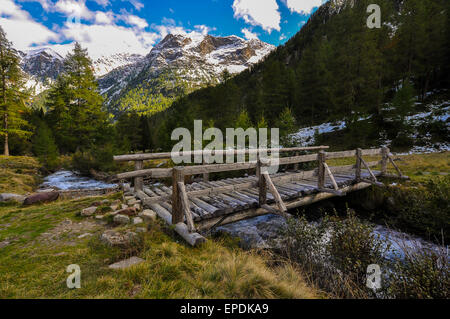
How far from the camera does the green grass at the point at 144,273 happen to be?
8.53ft

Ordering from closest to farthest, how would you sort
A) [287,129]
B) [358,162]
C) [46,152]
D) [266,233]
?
1. [266,233]
2. [358,162]
3. [287,129]
4. [46,152]

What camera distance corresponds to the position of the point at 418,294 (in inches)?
109

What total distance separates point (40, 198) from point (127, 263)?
7459 millimetres

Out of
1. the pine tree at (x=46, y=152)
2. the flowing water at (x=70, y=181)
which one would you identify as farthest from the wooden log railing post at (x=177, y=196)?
the pine tree at (x=46, y=152)

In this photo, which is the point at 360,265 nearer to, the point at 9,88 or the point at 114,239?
the point at 114,239

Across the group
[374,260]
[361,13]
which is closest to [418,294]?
[374,260]

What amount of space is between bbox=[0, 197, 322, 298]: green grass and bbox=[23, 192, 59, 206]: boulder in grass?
421cm

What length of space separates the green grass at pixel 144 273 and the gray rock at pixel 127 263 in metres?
0.10

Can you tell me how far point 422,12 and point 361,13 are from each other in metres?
13.7

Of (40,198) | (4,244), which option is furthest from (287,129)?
(4,244)

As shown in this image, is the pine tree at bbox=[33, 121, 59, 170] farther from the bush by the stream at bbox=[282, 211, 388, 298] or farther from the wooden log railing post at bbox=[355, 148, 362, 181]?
the wooden log railing post at bbox=[355, 148, 362, 181]

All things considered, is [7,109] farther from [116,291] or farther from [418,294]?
[418,294]

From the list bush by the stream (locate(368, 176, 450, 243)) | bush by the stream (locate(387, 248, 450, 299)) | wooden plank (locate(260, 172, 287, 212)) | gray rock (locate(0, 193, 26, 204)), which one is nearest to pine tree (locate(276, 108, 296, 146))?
bush by the stream (locate(368, 176, 450, 243))

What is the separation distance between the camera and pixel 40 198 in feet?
25.7
